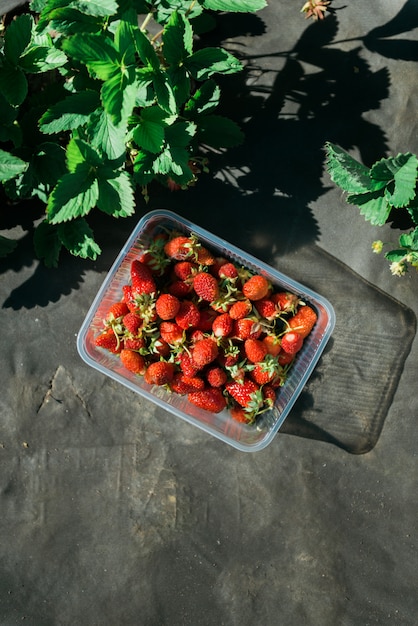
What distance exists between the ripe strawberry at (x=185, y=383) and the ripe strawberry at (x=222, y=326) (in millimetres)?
127

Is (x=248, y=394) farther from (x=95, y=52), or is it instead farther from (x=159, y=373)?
(x=95, y=52)

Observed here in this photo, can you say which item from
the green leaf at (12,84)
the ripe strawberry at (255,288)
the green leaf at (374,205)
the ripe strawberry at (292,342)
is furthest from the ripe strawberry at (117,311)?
the green leaf at (374,205)

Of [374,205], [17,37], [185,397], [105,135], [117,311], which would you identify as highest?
[17,37]

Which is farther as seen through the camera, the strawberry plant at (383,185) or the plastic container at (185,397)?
the plastic container at (185,397)

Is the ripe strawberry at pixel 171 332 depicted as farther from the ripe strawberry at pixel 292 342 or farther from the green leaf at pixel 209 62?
the green leaf at pixel 209 62

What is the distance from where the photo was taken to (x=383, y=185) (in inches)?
53.7

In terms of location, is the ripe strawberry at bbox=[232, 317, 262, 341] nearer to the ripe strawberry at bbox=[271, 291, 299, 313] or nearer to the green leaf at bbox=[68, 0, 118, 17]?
the ripe strawberry at bbox=[271, 291, 299, 313]

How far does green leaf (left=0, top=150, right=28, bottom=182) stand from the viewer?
121cm

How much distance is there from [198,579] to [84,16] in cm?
147

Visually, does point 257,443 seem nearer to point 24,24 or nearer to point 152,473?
point 152,473

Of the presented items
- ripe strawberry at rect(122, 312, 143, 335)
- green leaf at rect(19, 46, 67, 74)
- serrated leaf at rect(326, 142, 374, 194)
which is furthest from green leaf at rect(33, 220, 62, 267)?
serrated leaf at rect(326, 142, 374, 194)

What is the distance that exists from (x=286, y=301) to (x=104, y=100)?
2.30ft

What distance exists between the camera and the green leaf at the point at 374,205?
140cm

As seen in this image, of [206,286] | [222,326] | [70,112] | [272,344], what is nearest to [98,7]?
[70,112]
